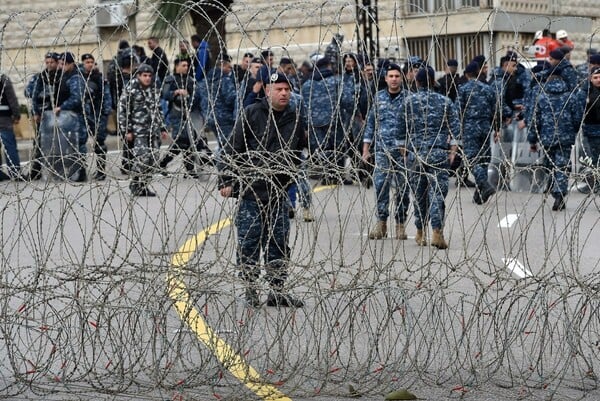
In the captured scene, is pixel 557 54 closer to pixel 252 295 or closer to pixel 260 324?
pixel 260 324

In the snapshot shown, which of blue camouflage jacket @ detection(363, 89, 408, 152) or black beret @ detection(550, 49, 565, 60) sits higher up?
black beret @ detection(550, 49, 565, 60)

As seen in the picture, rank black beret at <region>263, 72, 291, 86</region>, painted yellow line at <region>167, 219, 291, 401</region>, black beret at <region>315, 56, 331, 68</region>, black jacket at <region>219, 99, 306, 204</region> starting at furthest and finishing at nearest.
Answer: black beret at <region>315, 56, 331, 68</region>
black beret at <region>263, 72, 291, 86</region>
black jacket at <region>219, 99, 306, 204</region>
painted yellow line at <region>167, 219, 291, 401</region>

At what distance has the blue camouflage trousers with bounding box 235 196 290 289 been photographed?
8094 mm

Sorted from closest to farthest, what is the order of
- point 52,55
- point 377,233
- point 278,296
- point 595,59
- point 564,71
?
point 278,296 < point 377,233 < point 564,71 < point 52,55 < point 595,59

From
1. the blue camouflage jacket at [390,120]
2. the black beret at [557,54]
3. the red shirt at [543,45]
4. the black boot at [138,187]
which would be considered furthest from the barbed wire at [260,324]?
the red shirt at [543,45]

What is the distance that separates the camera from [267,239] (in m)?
8.77

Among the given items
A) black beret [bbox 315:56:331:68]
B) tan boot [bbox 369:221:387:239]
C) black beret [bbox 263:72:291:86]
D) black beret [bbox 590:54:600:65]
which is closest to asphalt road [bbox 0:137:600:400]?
tan boot [bbox 369:221:387:239]

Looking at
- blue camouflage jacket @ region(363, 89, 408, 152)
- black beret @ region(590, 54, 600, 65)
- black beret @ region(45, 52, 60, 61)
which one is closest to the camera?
blue camouflage jacket @ region(363, 89, 408, 152)

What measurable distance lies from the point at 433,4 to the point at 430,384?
2741 cm

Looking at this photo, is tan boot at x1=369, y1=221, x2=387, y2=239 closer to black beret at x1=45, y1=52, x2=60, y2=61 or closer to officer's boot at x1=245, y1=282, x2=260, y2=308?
officer's boot at x1=245, y1=282, x2=260, y2=308

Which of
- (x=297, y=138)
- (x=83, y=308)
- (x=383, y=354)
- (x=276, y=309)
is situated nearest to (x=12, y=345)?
(x=83, y=308)

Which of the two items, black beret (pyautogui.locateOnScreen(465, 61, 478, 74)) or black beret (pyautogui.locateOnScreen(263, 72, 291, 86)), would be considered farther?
black beret (pyautogui.locateOnScreen(465, 61, 478, 74))

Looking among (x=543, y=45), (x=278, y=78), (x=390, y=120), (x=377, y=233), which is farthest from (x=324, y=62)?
(x=377, y=233)

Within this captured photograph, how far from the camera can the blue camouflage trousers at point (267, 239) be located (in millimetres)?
8094
